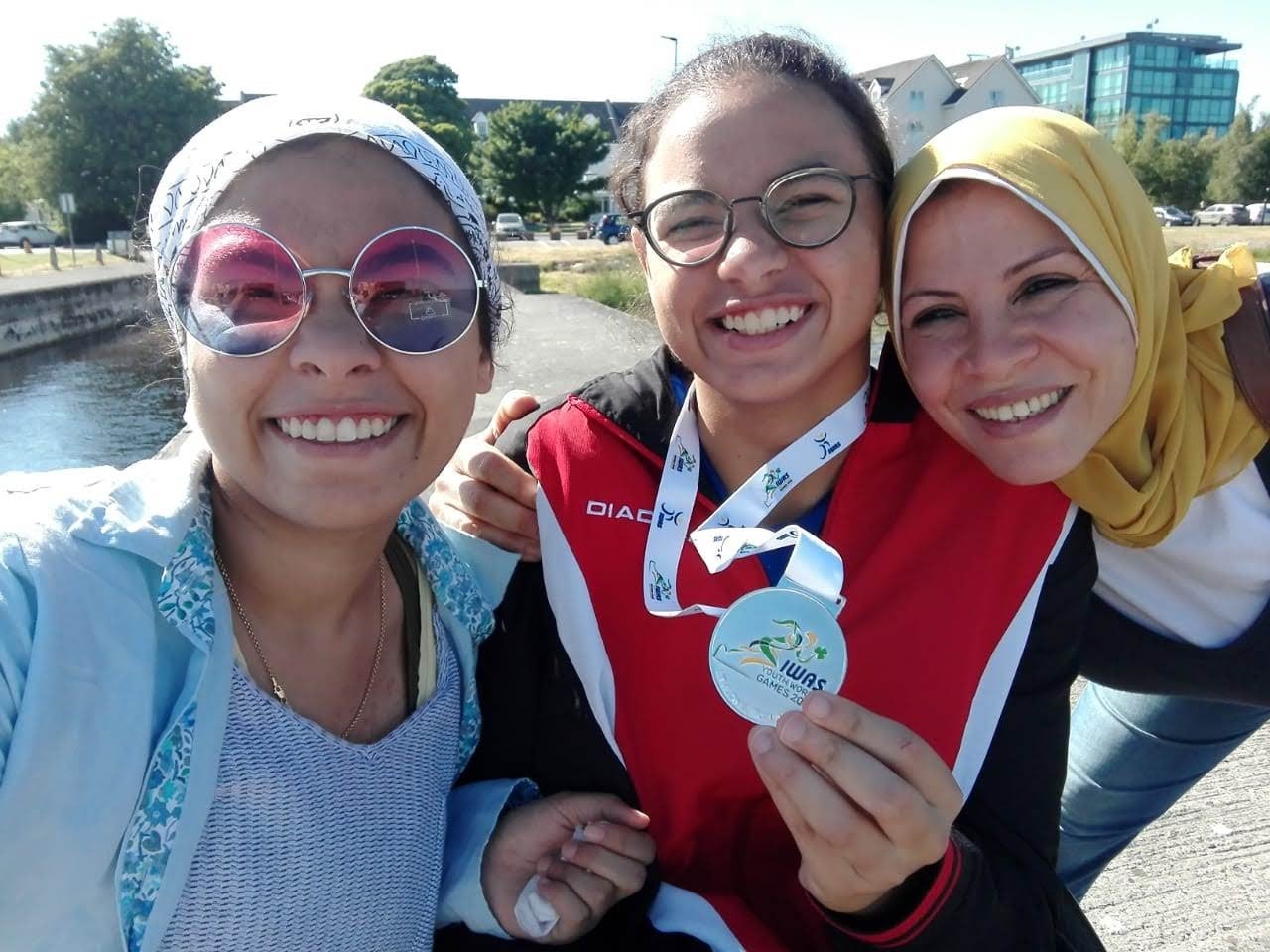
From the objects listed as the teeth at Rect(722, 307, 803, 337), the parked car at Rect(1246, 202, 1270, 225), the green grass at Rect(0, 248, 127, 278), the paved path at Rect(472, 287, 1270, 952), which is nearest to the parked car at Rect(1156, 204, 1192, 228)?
the parked car at Rect(1246, 202, 1270, 225)

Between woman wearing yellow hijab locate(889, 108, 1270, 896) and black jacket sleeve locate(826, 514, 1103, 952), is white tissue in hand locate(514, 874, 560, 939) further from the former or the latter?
woman wearing yellow hijab locate(889, 108, 1270, 896)

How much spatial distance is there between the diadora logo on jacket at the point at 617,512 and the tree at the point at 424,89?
5098cm

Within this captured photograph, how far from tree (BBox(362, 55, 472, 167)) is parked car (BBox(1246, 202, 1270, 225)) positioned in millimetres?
45315

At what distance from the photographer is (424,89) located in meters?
54.5

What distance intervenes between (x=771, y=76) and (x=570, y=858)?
5.03ft

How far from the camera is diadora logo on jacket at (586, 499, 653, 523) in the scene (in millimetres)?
1982

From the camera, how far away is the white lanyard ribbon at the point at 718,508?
5.88ft

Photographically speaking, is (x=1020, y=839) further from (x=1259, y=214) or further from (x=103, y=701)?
(x=1259, y=214)

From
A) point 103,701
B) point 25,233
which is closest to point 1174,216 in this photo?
point 25,233

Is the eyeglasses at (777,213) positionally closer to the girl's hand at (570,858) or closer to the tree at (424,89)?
the girl's hand at (570,858)

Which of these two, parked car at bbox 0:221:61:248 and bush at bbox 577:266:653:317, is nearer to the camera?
bush at bbox 577:266:653:317

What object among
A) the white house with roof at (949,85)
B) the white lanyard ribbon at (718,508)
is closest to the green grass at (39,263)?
the white lanyard ribbon at (718,508)

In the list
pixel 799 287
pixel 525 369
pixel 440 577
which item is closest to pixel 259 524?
pixel 440 577

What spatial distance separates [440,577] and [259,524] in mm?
376
